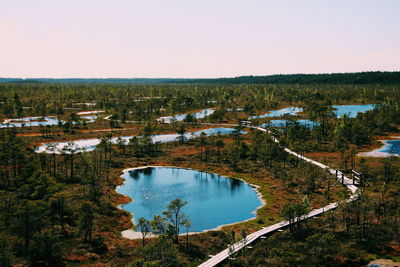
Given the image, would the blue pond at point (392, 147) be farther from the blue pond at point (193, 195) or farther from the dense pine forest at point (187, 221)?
the blue pond at point (193, 195)

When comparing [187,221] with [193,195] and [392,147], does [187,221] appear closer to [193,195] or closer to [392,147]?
[193,195]

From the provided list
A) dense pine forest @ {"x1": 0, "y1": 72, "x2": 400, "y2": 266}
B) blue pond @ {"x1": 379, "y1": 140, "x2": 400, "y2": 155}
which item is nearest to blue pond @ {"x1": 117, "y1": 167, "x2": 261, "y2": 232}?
dense pine forest @ {"x1": 0, "y1": 72, "x2": 400, "y2": 266}

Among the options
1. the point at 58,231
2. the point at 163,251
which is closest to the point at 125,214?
the point at 58,231

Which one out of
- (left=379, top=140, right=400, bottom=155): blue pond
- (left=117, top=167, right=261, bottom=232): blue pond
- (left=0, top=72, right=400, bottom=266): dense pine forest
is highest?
(left=379, top=140, right=400, bottom=155): blue pond

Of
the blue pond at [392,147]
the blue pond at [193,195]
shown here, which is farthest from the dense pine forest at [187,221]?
the blue pond at [392,147]

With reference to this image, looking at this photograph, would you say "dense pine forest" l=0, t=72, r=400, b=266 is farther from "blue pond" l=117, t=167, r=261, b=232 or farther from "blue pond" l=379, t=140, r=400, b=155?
"blue pond" l=379, t=140, r=400, b=155

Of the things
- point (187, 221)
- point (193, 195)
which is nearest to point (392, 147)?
point (193, 195)
